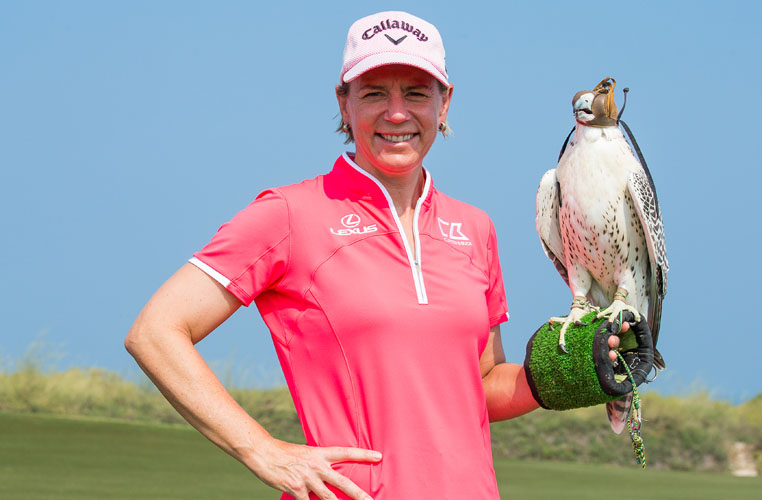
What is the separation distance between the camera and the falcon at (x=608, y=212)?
2.27m

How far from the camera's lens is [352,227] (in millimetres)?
1741

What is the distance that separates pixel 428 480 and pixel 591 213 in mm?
993

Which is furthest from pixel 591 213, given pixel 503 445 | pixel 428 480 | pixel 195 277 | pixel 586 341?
pixel 503 445

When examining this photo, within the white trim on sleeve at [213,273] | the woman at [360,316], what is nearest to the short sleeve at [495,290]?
the woman at [360,316]

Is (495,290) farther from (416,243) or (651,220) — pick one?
(651,220)

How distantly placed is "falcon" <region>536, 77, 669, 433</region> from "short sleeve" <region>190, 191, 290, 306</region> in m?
0.92

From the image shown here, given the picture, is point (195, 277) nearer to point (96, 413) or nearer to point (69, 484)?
point (69, 484)

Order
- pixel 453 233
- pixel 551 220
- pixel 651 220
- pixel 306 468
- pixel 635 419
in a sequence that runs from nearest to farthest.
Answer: pixel 306 468, pixel 453 233, pixel 635 419, pixel 651 220, pixel 551 220

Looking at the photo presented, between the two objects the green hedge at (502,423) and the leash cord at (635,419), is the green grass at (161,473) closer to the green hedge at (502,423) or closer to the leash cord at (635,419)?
the green hedge at (502,423)

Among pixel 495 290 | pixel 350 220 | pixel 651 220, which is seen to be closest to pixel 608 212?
pixel 651 220

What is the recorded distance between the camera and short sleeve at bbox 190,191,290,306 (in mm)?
1653

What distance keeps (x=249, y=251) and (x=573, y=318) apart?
0.90 m

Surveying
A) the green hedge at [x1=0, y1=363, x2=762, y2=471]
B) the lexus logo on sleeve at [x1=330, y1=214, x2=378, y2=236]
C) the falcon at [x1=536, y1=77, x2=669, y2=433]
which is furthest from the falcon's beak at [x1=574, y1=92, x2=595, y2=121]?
the green hedge at [x1=0, y1=363, x2=762, y2=471]

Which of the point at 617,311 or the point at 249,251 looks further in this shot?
the point at 617,311
